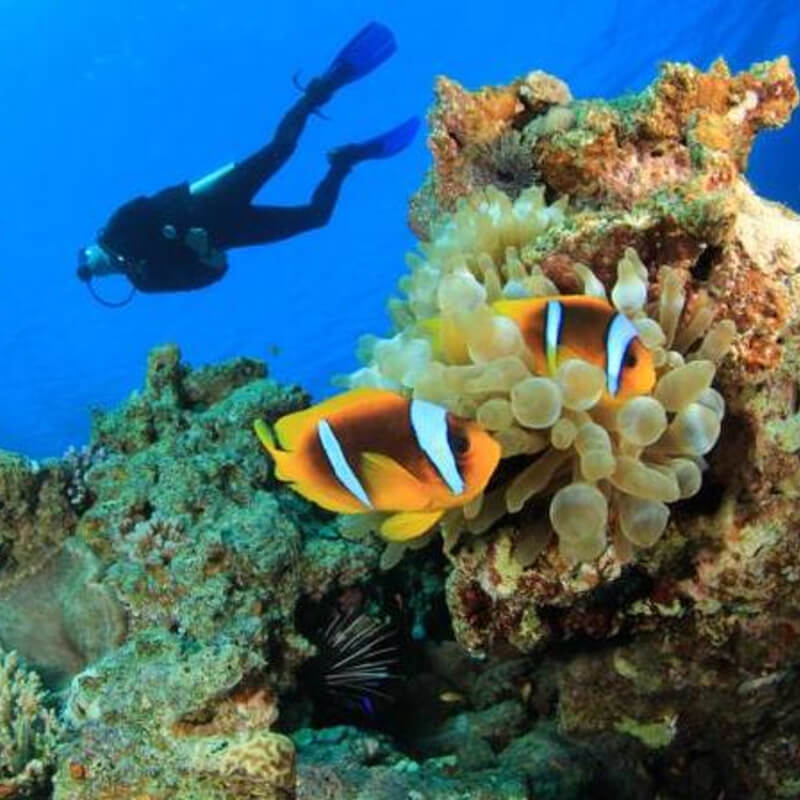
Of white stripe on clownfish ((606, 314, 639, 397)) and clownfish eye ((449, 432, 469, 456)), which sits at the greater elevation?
white stripe on clownfish ((606, 314, 639, 397))

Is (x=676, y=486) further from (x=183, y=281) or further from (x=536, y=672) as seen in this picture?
(x=183, y=281)

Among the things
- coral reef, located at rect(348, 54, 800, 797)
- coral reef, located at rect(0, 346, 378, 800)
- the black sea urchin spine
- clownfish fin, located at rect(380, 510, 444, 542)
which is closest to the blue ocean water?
coral reef, located at rect(348, 54, 800, 797)

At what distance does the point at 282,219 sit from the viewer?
9.12 m

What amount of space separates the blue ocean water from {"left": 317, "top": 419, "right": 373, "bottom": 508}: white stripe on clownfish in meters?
25.7

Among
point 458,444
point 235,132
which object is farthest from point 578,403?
point 235,132

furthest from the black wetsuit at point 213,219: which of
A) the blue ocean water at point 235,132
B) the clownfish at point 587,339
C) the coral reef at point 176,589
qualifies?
the blue ocean water at point 235,132

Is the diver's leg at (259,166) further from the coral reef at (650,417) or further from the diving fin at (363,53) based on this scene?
the coral reef at (650,417)

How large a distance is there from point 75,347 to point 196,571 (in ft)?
172

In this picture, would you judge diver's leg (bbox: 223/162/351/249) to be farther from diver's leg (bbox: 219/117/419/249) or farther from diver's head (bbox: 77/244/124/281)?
diver's head (bbox: 77/244/124/281)

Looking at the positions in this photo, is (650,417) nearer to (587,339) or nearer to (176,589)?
(587,339)

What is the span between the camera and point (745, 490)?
94.0 inches

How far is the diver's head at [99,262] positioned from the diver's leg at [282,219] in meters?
1.47

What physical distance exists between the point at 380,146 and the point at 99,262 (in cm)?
363

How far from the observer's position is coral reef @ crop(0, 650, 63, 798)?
3.02 m
